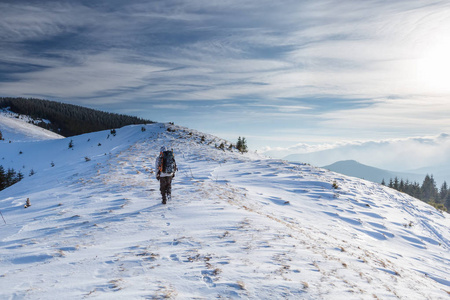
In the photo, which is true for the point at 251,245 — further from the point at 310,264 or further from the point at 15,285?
the point at 15,285

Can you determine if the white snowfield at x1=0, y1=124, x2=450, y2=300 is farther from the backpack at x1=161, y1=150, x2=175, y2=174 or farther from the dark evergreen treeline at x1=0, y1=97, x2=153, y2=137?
the dark evergreen treeline at x1=0, y1=97, x2=153, y2=137

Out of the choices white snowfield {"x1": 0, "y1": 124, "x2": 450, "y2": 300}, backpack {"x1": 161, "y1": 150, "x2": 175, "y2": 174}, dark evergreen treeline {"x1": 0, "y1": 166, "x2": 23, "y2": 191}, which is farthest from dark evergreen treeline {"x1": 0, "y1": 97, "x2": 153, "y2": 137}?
backpack {"x1": 161, "y1": 150, "x2": 175, "y2": 174}

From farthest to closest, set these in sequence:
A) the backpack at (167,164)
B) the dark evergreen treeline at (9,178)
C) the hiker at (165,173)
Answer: the dark evergreen treeline at (9,178)
the backpack at (167,164)
the hiker at (165,173)

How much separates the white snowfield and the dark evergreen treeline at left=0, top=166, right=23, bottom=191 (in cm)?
1197

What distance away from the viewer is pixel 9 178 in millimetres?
24609

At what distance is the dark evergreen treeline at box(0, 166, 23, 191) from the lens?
894 inches

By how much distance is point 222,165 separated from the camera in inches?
735

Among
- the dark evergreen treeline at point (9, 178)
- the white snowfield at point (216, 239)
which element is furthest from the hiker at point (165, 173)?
the dark evergreen treeline at point (9, 178)

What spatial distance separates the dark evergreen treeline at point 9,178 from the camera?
22719mm

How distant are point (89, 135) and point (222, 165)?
20845mm

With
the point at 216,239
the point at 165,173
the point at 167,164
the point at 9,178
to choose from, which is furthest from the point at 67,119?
the point at 216,239

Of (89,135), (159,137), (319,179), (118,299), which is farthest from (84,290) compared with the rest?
(89,135)

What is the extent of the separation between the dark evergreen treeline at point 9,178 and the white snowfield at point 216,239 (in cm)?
1197

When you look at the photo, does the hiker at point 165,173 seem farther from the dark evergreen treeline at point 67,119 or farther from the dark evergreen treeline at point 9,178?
the dark evergreen treeline at point 67,119
